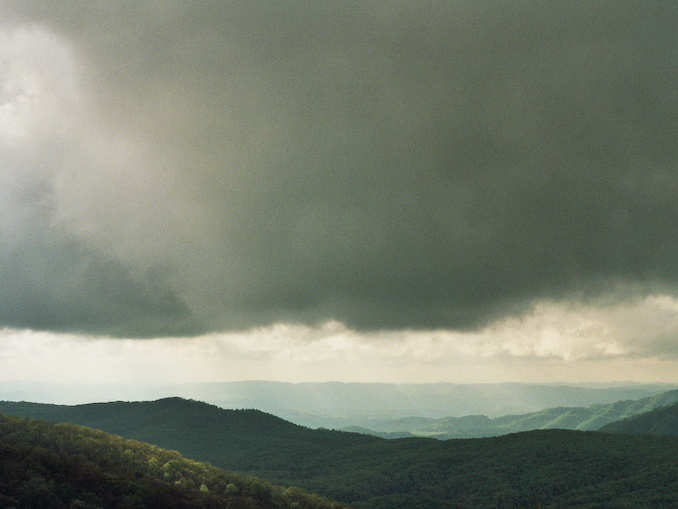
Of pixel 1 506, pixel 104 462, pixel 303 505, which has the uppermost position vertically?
pixel 1 506

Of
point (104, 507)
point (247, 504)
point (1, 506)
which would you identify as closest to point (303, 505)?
point (247, 504)

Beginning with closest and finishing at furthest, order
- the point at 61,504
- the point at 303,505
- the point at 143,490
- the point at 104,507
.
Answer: the point at 61,504 → the point at 104,507 → the point at 143,490 → the point at 303,505

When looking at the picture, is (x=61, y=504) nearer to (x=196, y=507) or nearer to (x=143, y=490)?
(x=143, y=490)

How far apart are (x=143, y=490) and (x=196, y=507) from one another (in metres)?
13.2

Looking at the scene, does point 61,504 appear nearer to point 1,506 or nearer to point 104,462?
point 1,506

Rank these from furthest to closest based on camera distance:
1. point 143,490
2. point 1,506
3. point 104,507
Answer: point 143,490 < point 104,507 < point 1,506

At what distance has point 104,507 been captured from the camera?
356ft

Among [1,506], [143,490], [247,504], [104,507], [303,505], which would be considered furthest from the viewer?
[303,505]

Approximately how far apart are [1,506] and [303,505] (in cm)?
11782

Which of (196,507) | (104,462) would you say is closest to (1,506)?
(196,507)

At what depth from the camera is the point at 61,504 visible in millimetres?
101688

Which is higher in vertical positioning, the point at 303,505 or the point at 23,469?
the point at 23,469

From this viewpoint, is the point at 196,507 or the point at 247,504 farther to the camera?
the point at 247,504

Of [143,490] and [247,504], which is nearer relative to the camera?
[143,490]
